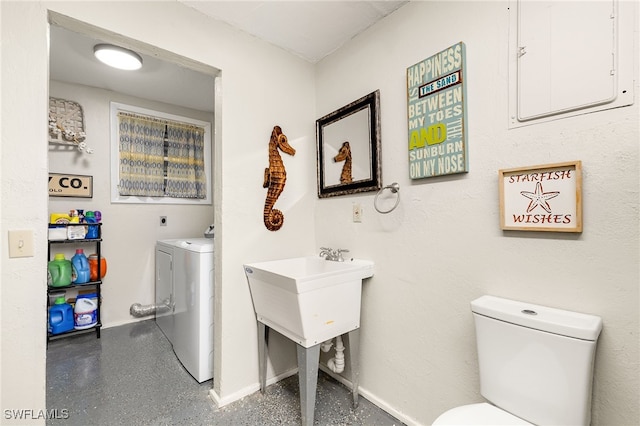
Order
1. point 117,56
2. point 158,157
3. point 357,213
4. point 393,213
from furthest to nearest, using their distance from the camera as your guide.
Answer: point 158,157 → point 117,56 → point 357,213 → point 393,213

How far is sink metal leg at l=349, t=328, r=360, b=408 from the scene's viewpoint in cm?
Answer: 163

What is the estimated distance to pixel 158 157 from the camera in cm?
294

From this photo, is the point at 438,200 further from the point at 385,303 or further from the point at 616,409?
the point at 616,409

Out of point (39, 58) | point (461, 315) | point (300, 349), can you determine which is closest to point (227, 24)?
point (39, 58)

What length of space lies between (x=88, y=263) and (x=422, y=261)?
2.87m

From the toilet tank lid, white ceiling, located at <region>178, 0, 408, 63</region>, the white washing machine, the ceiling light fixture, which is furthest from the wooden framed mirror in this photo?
the ceiling light fixture

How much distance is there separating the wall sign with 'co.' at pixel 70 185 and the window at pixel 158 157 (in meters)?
0.19

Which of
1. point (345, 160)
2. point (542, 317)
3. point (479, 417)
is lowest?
point (479, 417)

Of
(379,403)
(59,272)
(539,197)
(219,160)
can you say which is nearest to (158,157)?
(59,272)

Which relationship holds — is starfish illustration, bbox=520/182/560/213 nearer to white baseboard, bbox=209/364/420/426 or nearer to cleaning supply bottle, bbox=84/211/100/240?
white baseboard, bbox=209/364/420/426

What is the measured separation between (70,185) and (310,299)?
259cm

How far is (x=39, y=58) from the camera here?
3.79 feet

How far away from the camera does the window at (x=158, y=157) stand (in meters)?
2.76

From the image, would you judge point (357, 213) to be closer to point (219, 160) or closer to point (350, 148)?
point (350, 148)
